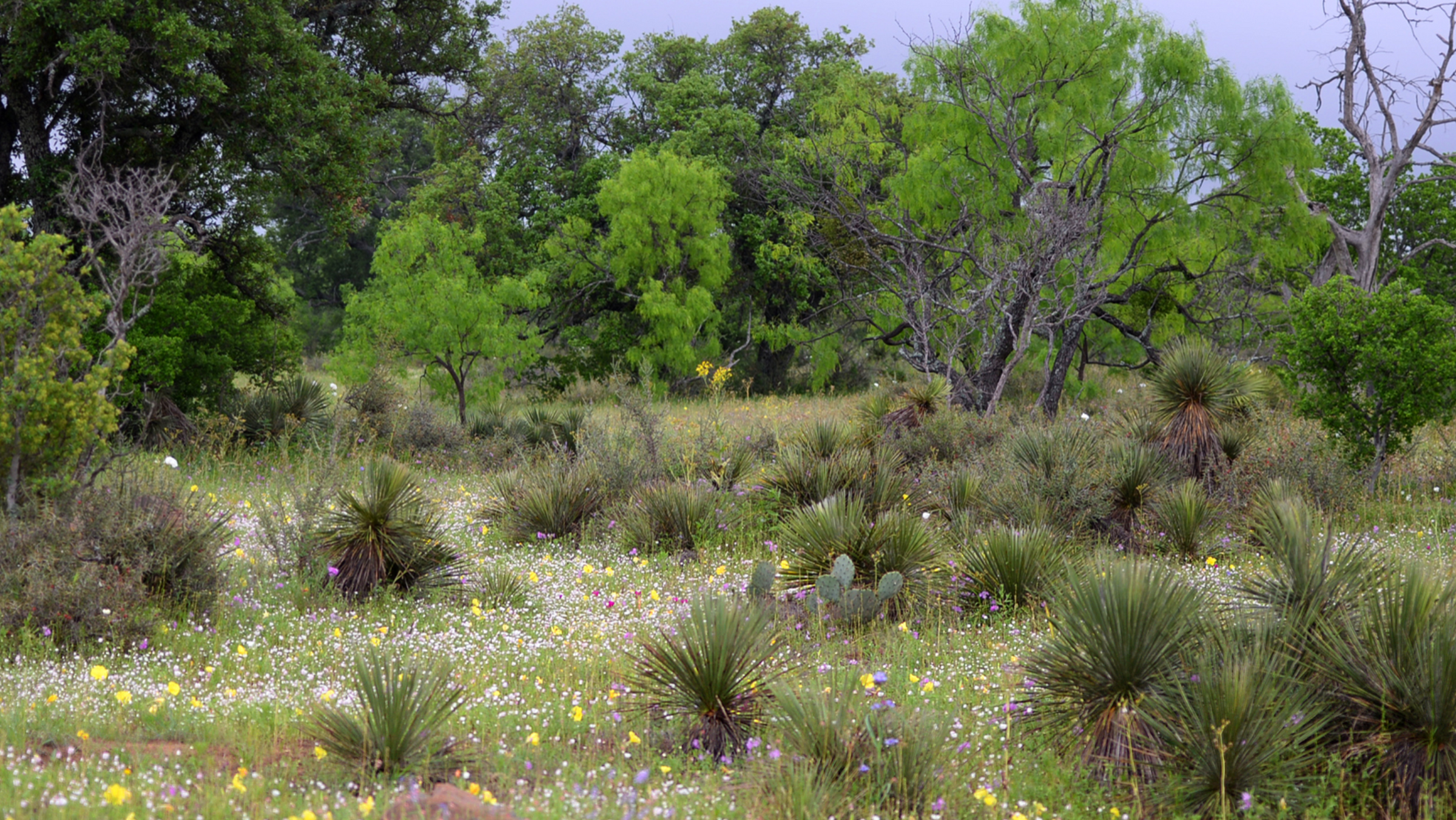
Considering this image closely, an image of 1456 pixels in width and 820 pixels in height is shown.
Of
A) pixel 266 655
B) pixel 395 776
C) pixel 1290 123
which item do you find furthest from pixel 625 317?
pixel 395 776

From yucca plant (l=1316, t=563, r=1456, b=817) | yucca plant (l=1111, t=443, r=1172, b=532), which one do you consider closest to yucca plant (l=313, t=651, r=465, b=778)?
yucca plant (l=1316, t=563, r=1456, b=817)

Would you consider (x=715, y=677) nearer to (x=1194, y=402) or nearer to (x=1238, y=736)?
(x=1238, y=736)

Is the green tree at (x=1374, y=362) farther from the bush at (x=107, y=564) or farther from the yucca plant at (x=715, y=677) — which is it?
the bush at (x=107, y=564)

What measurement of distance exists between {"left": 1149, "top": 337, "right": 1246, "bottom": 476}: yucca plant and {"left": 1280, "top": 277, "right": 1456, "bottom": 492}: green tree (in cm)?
76

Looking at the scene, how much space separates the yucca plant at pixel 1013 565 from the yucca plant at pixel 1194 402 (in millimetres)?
4039

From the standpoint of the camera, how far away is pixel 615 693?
200 inches

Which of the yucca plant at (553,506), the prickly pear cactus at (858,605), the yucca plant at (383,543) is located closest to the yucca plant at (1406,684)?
the prickly pear cactus at (858,605)

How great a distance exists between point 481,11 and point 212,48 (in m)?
5.19

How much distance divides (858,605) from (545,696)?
209cm

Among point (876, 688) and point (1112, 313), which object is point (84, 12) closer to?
point (876, 688)

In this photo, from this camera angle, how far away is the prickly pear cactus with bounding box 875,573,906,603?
21.2ft

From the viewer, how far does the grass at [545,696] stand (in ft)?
12.6

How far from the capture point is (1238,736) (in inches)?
159

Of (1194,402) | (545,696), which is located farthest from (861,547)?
(1194,402)
